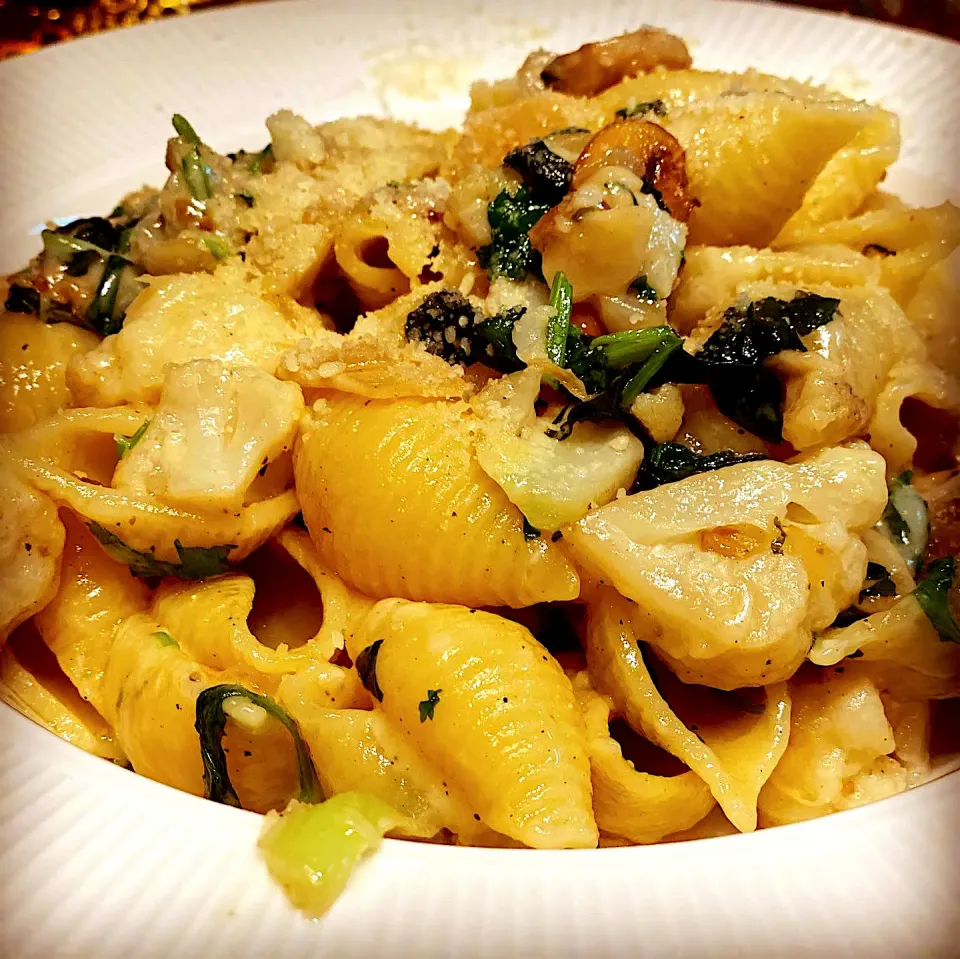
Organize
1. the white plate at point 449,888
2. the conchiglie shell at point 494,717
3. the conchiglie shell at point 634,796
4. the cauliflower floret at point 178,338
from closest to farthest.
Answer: the white plate at point 449,888 < the conchiglie shell at point 494,717 < the conchiglie shell at point 634,796 < the cauliflower floret at point 178,338

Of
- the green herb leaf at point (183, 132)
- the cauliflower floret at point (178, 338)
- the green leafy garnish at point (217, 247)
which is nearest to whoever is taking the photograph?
the cauliflower floret at point (178, 338)

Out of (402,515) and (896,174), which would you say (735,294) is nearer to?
(402,515)

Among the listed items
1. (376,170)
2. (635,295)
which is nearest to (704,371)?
(635,295)

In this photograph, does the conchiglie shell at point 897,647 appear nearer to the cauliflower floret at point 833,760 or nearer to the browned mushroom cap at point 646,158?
the cauliflower floret at point 833,760

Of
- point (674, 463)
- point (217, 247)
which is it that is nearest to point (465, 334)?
point (674, 463)

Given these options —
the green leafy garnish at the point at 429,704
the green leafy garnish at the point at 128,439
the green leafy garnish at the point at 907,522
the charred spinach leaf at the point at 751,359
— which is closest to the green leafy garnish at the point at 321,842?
the green leafy garnish at the point at 429,704

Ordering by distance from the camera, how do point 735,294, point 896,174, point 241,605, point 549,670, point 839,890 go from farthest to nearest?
point 896,174, point 735,294, point 241,605, point 549,670, point 839,890
